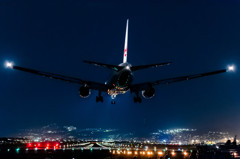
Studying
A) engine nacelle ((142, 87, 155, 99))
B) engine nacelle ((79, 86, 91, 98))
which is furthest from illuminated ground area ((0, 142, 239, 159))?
engine nacelle ((79, 86, 91, 98))

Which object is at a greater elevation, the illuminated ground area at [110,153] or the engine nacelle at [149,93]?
the engine nacelle at [149,93]

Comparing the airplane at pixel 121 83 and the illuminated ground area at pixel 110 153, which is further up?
the airplane at pixel 121 83

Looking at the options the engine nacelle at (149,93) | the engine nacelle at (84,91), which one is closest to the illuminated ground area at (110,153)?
the engine nacelle at (149,93)

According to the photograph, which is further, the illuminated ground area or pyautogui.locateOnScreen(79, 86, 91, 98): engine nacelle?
pyautogui.locateOnScreen(79, 86, 91, 98): engine nacelle

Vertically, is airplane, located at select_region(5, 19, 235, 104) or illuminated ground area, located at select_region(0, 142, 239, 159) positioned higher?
airplane, located at select_region(5, 19, 235, 104)

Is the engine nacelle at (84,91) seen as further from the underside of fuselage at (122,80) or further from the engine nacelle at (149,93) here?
the engine nacelle at (149,93)

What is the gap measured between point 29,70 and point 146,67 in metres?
15.4

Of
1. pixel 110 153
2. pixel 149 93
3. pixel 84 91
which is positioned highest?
pixel 149 93

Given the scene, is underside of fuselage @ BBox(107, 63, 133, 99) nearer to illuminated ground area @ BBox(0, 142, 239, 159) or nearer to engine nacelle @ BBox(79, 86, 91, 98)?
engine nacelle @ BBox(79, 86, 91, 98)

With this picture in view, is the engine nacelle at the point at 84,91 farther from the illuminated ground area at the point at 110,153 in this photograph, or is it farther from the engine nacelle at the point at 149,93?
the illuminated ground area at the point at 110,153

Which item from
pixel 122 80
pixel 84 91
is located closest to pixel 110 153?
pixel 84 91

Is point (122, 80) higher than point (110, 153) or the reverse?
higher

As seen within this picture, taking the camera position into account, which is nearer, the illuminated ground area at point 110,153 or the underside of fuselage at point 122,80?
the underside of fuselage at point 122,80

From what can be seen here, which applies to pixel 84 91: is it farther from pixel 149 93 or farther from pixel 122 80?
pixel 149 93
